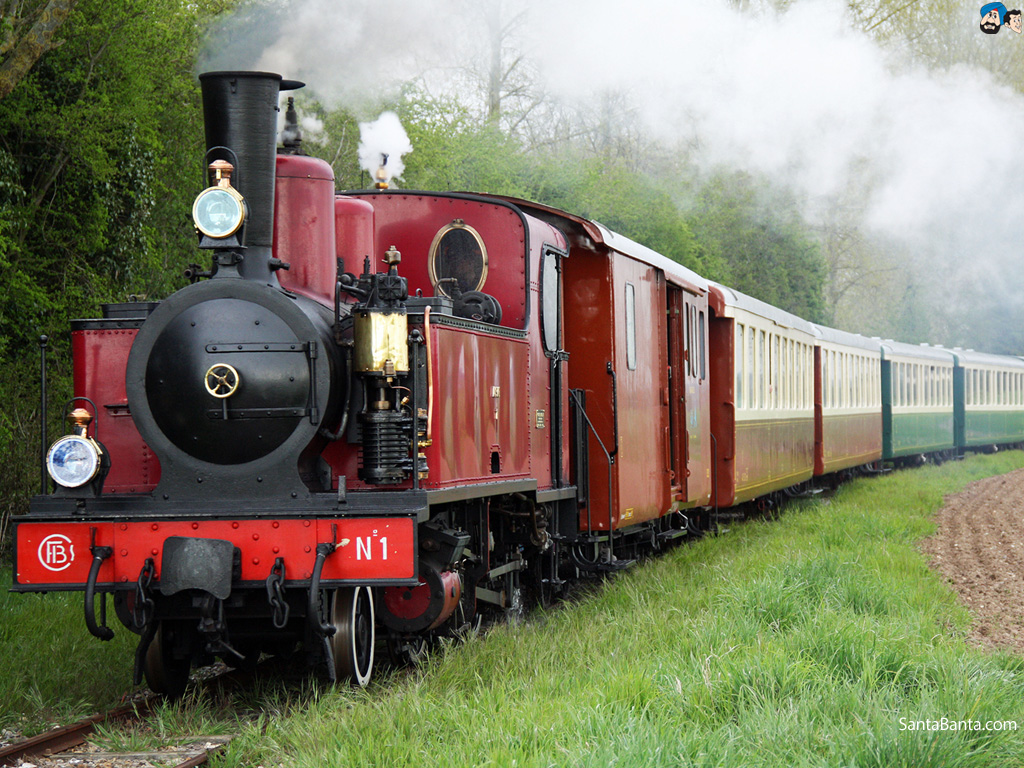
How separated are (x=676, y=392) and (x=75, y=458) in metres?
6.16

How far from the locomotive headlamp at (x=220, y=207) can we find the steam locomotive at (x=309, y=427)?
1 cm

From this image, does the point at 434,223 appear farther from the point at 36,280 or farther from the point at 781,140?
the point at 781,140

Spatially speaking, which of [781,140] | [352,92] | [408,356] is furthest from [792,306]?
[408,356]

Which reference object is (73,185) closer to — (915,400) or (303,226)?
(303,226)

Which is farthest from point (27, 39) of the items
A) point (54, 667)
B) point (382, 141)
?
point (54, 667)

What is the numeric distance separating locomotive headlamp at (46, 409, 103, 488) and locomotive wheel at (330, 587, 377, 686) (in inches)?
50.2

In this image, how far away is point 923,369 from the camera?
25219mm

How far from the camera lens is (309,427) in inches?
209

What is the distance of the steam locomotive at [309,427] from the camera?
5219 millimetres

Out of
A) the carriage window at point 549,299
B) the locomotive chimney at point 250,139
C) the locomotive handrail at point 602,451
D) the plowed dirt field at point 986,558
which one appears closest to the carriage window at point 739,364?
the plowed dirt field at point 986,558

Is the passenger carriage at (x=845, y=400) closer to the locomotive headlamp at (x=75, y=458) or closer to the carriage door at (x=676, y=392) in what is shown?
the carriage door at (x=676, y=392)

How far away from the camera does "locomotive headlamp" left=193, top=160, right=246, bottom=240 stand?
536 cm

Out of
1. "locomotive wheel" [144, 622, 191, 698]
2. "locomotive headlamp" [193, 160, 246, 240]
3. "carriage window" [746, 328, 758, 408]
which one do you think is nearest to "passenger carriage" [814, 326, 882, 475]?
"carriage window" [746, 328, 758, 408]

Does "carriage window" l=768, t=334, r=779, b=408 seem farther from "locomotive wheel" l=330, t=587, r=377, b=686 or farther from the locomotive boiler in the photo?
"locomotive wheel" l=330, t=587, r=377, b=686
